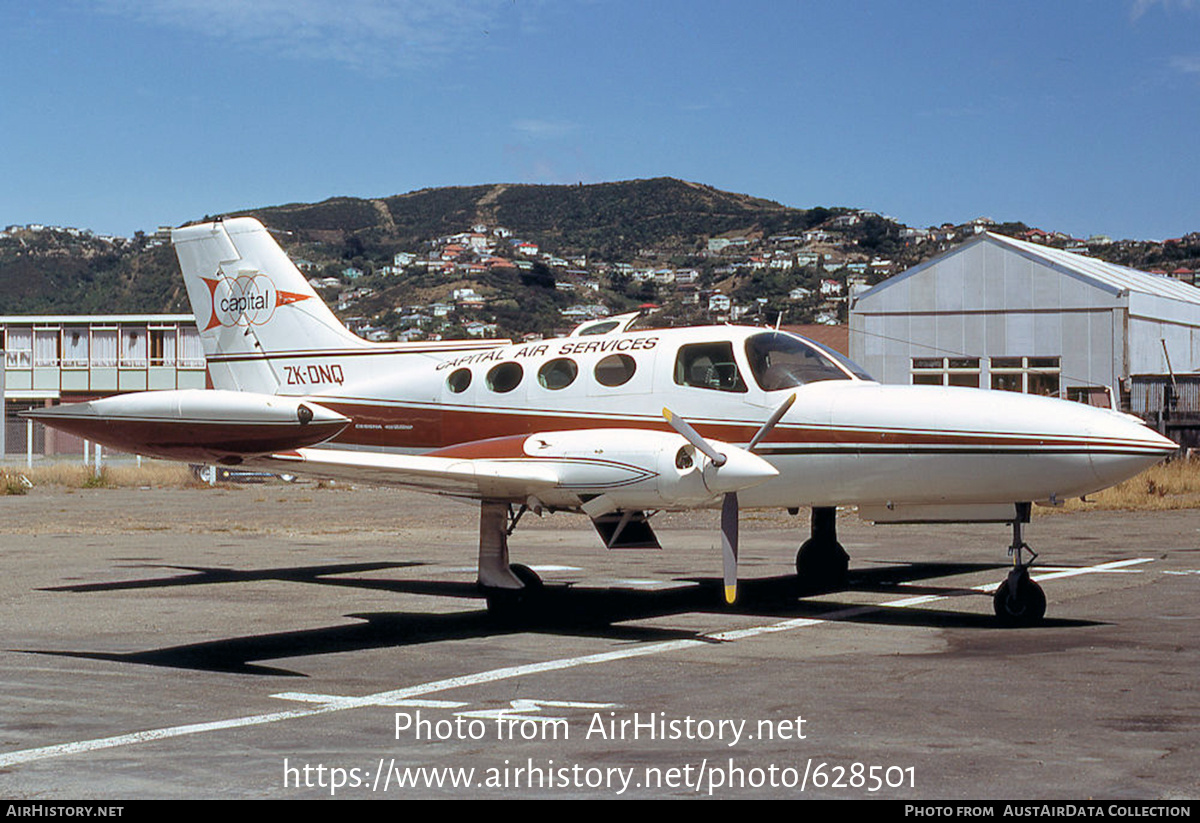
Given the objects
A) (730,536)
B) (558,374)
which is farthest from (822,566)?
(730,536)

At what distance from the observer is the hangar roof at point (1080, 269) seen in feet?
151

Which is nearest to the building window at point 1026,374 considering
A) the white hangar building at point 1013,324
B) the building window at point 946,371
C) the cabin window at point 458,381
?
the white hangar building at point 1013,324

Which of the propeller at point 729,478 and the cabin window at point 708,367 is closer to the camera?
the propeller at point 729,478

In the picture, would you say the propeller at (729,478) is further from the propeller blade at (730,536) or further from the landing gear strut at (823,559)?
the landing gear strut at (823,559)

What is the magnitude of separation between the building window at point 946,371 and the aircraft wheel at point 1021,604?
34.6 metres

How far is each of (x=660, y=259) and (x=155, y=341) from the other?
286ft

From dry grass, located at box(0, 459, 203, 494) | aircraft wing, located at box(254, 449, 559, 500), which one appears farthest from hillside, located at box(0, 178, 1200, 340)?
aircraft wing, located at box(254, 449, 559, 500)

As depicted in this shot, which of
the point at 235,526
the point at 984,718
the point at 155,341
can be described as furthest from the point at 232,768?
the point at 155,341

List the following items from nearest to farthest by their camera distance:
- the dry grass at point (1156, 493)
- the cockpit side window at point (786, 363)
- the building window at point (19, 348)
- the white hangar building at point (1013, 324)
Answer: the cockpit side window at point (786, 363) → the dry grass at point (1156, 493) → the white hangar building at point (1013, 324) → the building window at point (19, 348)

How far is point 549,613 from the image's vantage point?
44.7ft

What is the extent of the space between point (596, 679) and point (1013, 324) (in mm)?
40488

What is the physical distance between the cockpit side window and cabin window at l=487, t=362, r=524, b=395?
2698 mm

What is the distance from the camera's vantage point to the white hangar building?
44.7 m

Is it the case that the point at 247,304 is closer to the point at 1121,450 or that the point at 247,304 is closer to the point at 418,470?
the point at 418,470
